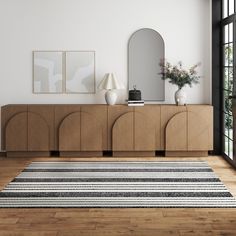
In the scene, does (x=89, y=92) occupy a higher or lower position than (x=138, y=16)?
lower

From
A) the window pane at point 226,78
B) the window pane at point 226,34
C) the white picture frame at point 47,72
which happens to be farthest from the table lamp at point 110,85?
the window pane at point 226,34

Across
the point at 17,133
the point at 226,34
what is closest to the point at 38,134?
the point at 17,133

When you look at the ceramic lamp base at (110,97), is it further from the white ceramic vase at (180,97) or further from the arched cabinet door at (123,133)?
the white ceramic vase at (180,97)

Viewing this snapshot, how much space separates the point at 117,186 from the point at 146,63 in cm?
276

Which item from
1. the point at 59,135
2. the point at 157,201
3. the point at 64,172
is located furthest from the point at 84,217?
the point at 59,135

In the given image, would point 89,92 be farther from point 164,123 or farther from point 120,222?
point 120,222

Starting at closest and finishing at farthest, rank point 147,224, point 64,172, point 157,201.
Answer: point 147,224, point 157,201, point 64,172

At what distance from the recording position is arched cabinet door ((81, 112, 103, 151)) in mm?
7684

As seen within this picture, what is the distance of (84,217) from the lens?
459 cm

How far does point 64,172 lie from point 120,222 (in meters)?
2.24

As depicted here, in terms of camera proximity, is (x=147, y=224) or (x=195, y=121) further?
(x=195, y=121)

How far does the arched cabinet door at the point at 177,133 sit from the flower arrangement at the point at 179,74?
0.49 metres

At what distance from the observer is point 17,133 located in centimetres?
771

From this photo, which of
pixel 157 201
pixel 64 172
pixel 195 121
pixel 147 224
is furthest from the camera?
pixel 195 121
